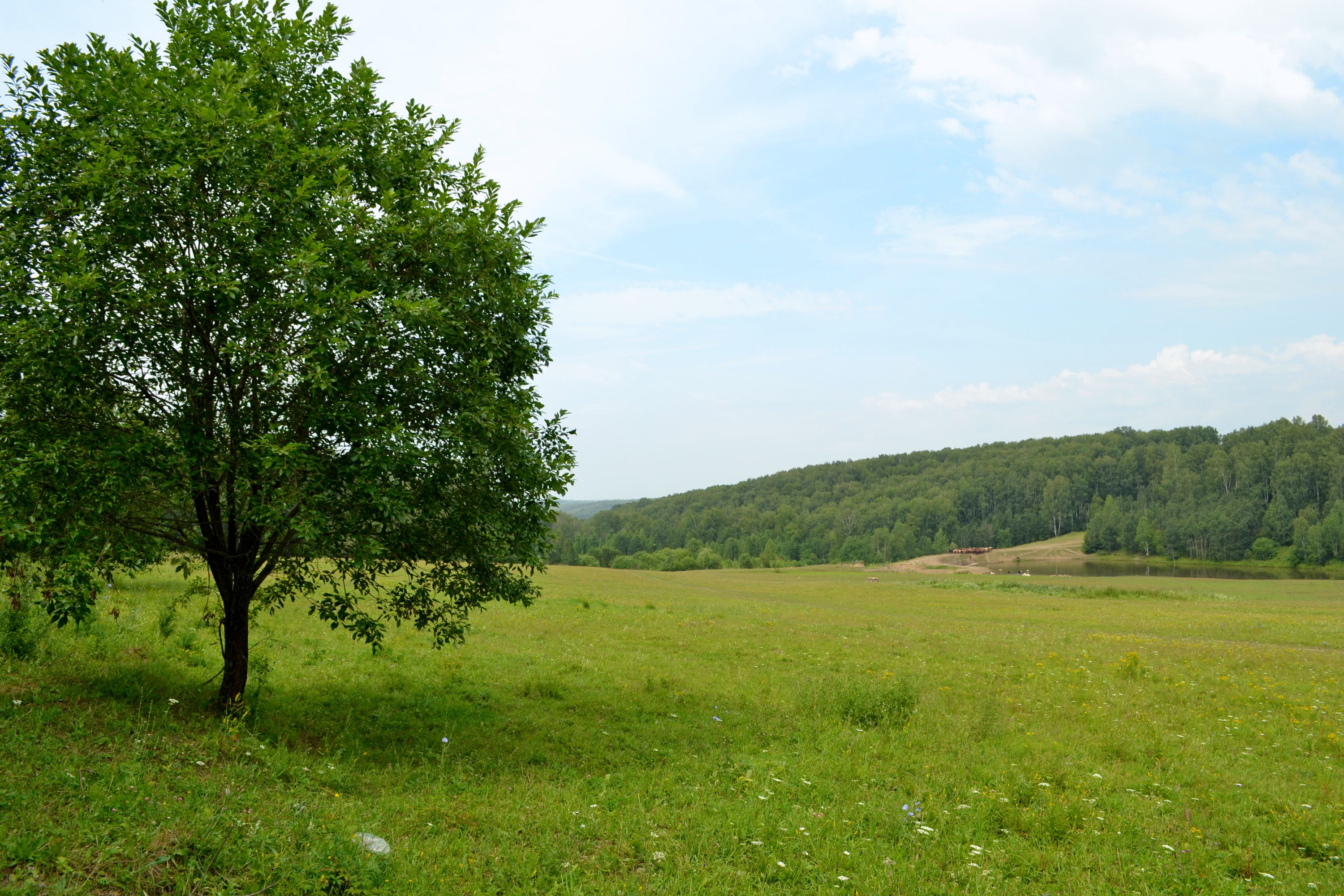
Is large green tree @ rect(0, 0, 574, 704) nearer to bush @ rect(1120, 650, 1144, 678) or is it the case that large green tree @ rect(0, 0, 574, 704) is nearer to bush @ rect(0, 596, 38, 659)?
bush @ rect(0, 596, 38, 659)

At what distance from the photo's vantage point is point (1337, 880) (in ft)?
28.1

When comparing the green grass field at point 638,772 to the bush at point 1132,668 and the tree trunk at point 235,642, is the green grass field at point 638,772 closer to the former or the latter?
the bush at point 1132,668

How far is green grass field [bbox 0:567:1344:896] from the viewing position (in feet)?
24.8

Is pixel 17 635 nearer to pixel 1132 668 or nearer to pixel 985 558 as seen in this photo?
pixel 1132 668

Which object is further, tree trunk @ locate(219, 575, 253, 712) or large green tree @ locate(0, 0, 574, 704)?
tree trunk @ locate(219, 575, 253, 712)

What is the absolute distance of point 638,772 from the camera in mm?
11586

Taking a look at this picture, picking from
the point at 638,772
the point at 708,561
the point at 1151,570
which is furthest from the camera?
the point at 708,561

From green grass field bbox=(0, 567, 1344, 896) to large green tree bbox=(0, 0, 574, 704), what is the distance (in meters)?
2.11

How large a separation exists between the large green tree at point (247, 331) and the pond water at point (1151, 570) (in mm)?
121587

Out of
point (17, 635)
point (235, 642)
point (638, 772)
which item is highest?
point (17, 635)

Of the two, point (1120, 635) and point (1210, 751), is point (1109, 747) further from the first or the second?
point (1120, 635)

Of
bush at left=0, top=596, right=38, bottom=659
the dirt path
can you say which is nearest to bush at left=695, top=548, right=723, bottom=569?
the dirt path

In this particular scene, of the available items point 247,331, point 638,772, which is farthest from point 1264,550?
point 247,331

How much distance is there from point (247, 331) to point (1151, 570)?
18043 cm
